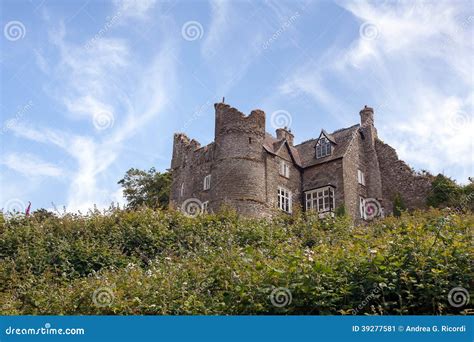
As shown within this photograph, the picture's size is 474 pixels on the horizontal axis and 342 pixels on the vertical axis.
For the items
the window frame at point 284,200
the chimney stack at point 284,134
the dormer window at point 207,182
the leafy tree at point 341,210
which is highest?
the chimney stack at point 284,134

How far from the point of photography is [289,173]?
35.8 meters

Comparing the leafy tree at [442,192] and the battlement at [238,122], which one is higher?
the battlement at [238,122]

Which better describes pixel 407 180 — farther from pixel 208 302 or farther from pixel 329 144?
pixel 208 302

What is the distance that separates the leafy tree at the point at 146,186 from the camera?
4555 centimetres

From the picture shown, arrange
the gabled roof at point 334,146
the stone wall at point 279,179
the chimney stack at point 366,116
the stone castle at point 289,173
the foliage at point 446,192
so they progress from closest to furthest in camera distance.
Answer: the foliage at point 446,192 → the stone castle at point 289,173 → the stone wall at point 279,179 → the gabled roof at point 334,146 → the chimney stack at point 366,116

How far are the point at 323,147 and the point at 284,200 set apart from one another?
17.4 ft

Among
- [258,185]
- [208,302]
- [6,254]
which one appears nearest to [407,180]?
[258,185]

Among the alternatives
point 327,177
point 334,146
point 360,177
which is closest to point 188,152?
point 327,177

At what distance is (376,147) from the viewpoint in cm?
3769


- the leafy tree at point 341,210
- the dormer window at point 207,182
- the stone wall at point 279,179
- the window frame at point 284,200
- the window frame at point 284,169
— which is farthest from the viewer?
the window frame at point 284,169

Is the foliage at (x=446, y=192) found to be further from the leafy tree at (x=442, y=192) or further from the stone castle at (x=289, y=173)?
the stone castle at (x=289, y=173)

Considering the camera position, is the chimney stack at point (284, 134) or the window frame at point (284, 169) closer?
the window frame at point (284, 169)

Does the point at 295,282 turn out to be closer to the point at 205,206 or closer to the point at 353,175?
the point at 205,206

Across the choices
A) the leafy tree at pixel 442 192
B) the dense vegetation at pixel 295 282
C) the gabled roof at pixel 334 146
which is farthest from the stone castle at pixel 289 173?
the dense vegetation at pixel 295 282
